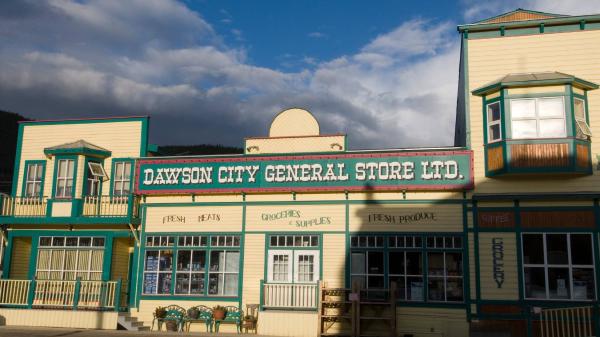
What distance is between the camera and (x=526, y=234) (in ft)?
55.5

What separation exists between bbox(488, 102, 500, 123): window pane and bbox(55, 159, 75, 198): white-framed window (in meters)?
15.6

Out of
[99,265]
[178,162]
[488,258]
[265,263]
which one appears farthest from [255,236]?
[488,258]

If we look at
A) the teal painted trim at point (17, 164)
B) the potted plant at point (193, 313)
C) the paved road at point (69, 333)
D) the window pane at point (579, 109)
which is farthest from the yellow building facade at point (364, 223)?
the paved road at point (69, 333)

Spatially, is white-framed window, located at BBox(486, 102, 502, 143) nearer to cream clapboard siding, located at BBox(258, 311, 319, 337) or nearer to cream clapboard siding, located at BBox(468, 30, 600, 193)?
cream clapboard siding, located at BBox(468, 30, 600, 193)

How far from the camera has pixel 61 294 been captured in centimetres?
1967

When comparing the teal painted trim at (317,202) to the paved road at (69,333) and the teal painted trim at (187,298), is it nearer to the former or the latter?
the teal painted trim at (187,298)

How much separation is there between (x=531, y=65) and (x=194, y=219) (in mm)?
12770

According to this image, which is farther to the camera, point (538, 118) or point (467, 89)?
point (467, 89)

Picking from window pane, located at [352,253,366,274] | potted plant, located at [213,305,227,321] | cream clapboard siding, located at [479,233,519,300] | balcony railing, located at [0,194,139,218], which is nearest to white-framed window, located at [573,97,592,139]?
cream clapboard siding, located at [479,233,519,300]

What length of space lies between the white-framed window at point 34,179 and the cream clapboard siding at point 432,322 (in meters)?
14.9

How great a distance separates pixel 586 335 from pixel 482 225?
13.7 feet

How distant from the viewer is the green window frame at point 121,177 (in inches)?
843

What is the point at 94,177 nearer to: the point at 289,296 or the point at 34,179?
the point at 34,179

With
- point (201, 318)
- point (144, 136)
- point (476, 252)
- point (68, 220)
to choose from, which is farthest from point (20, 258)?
point (476, 252)
